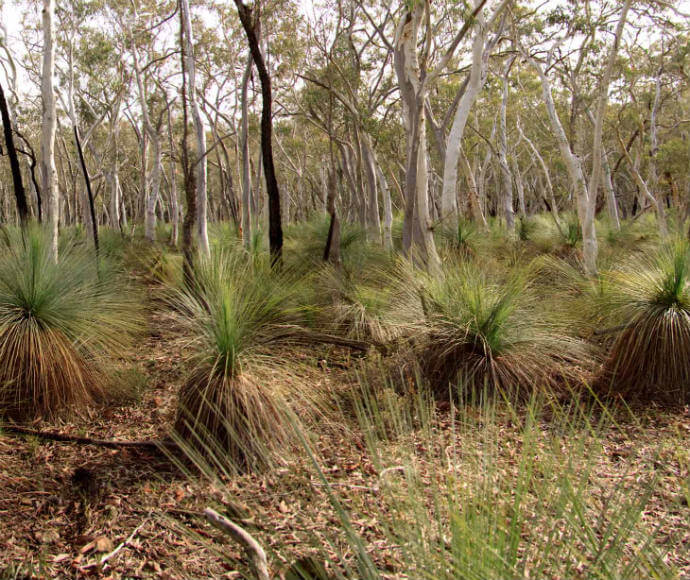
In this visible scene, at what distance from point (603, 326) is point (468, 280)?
1.82 m

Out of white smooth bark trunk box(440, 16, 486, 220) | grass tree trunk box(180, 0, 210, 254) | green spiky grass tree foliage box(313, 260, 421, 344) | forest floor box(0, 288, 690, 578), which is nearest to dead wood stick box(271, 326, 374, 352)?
green spiky grass tree foliage box(313, 260, 421, 344)

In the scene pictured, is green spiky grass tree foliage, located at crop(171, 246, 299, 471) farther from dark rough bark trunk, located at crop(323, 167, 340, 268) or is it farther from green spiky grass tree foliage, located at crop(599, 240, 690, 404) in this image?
dark rough bark trunk, located at crop(323, 167, 340, 268)

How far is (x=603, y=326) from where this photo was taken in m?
5.57

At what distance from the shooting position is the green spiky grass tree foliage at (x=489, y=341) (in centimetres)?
446

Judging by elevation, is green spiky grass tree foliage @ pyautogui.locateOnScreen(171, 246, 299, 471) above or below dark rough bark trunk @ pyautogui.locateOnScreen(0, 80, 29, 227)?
below

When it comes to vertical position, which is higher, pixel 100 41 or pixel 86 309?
pixel 100 41

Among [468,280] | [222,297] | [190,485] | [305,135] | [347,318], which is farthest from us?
[305,135]

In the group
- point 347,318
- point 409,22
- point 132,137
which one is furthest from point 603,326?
point 132,137

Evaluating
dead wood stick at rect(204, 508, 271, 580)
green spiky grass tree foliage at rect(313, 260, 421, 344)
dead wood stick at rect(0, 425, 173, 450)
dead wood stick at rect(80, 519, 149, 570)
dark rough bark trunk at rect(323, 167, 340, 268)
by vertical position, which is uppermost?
dark rough bark trunk at rect(323, 167, 340, 268)

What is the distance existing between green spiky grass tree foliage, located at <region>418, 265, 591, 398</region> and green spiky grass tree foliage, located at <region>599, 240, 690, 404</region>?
0.35m

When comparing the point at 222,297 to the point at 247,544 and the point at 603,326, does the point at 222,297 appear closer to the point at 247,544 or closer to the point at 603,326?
the point at 247,544

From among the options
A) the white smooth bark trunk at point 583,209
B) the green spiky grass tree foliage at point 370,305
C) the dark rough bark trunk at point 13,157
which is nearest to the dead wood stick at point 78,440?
the green spiky grass tree foliage at point 370,305

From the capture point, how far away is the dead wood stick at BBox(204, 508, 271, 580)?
5.24 feet

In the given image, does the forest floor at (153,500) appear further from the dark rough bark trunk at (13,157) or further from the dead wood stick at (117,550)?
the dark rough bark trunk at (13,157)
